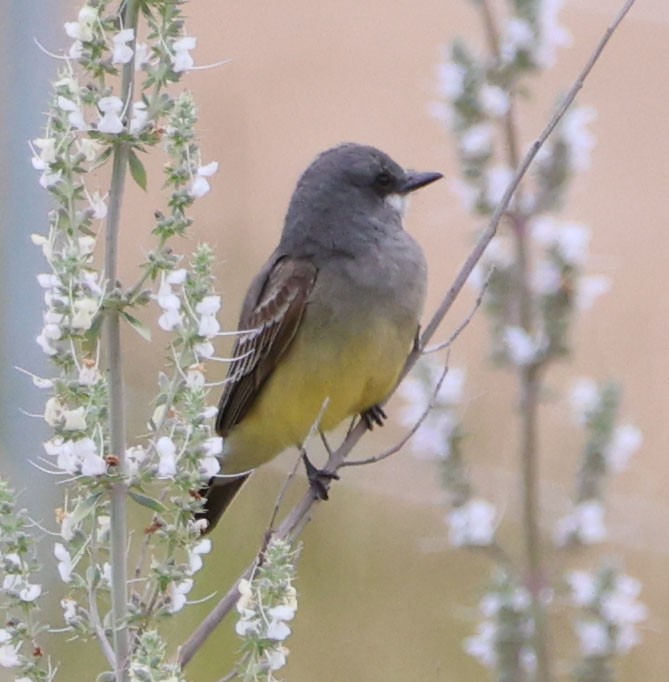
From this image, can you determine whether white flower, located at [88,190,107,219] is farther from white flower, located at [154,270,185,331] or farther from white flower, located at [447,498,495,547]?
white flower, located at [447,498,495,547]

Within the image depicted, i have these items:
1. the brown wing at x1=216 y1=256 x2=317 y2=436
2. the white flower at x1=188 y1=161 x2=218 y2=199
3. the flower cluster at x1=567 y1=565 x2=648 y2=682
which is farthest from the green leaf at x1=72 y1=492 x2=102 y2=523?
the brown wing at x1=216 y1=256 x2=317 y2=436

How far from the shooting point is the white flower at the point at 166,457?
1.13 metres

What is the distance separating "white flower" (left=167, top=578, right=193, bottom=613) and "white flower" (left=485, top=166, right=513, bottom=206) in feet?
3.28

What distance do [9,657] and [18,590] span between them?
0.05 m

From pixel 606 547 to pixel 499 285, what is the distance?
5.45 feet

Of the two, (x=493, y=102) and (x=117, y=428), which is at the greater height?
(x=493, y=102)

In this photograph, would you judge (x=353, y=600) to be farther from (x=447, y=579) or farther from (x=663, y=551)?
(x=663, y=551)

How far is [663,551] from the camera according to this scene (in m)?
3.57

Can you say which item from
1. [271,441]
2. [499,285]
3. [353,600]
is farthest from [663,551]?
[499,285]

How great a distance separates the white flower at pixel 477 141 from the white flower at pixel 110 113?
0.92 m

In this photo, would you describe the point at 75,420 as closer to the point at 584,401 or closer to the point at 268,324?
the point at 584,401

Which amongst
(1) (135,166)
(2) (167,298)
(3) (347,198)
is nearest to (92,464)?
(2) (167,298)

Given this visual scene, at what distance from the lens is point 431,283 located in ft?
14.4

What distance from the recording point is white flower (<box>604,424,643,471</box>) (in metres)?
1.93
